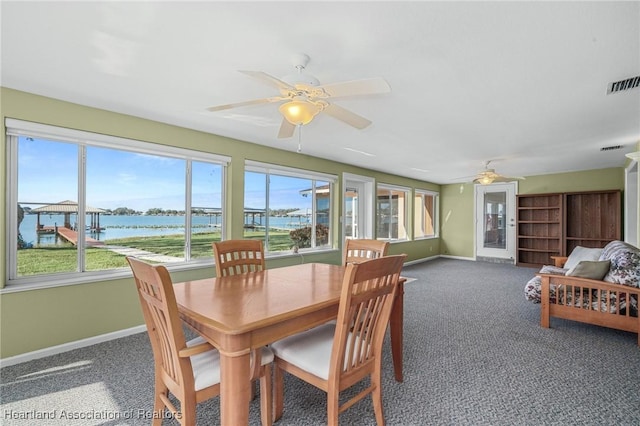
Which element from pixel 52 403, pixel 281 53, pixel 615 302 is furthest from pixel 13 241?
pixel 615 302

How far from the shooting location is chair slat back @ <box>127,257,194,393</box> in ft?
4.10

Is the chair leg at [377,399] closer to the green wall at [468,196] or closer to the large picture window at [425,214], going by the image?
the large picture window at [425,214]

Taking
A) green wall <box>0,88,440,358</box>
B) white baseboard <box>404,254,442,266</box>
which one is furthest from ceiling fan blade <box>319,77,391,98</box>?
white baseboard <box>404,254,442,266</box>

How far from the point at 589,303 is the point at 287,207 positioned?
3.92 m

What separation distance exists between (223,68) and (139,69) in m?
0.60

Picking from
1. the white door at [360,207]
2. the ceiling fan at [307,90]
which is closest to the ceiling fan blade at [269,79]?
the ceiling fan at [307,90]

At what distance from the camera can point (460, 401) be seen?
1961 millimetres

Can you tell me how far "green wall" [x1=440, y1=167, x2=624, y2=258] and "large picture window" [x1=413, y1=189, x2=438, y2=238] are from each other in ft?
0.84

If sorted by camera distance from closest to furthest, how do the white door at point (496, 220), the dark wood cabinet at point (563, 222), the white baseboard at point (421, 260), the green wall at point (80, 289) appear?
the green wall at point (80, 289)
the dark wood cabinet at point (563, 222)
the white baseboard at point (421, 260)
the white door at point (496, 220)

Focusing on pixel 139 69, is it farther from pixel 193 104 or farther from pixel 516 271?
pixel 516 271

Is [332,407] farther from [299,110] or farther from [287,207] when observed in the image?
[287,207]

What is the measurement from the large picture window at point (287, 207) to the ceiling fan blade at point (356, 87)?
2609 mm

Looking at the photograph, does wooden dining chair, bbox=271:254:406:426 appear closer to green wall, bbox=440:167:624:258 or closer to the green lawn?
the green lawn

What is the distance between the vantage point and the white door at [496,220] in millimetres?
7445
